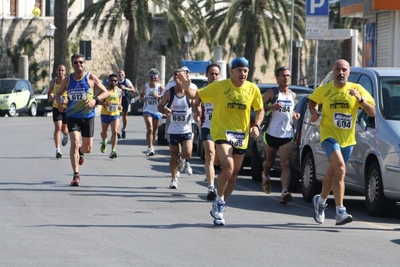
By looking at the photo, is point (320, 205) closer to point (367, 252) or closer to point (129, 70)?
point (367, 252)

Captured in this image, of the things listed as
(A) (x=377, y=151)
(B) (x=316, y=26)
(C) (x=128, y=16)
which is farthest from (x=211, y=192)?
(C) (x=128, y=16)

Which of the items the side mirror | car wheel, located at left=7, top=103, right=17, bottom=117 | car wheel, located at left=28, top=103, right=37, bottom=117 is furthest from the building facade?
car wheel, located at left=28, top=103, right=37, bottom=117

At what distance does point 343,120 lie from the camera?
11.4m

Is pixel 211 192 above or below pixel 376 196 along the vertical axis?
below

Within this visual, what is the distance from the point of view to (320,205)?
37.8ft

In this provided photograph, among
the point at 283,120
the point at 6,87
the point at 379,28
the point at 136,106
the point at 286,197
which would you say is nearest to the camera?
the point at 286,197

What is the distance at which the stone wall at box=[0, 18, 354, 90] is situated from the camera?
55750mm

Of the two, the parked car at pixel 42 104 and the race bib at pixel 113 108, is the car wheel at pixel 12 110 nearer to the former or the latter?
the parked car at pixel 42 104

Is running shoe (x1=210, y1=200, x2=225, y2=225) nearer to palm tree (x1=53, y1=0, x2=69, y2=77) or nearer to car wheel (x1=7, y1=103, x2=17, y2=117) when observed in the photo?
palm tree (x1=53, y1=0, x2=69, y2=77)

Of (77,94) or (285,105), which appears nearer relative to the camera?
(285,105)

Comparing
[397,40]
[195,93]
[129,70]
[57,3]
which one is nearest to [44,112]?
[129,70]

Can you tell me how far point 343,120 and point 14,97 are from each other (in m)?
33.7

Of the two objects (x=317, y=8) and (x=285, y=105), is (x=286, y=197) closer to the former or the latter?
(x=285, y=105)

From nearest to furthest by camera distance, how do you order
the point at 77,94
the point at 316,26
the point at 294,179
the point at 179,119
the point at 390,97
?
the point at 390,97 → the point at 77,94 → the point at 179,119 → the point at 294,179 → the point at 316,26
